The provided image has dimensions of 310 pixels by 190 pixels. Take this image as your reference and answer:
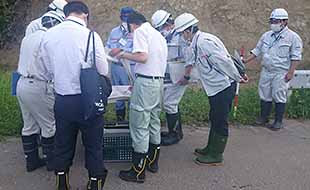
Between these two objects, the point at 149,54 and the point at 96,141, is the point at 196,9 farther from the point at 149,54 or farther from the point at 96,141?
the point at 96,141

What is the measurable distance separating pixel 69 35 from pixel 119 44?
98.8 inches

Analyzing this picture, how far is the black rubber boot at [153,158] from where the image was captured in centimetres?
559

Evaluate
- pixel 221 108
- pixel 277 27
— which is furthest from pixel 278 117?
pixel 221 108

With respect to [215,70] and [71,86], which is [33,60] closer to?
[71,86]

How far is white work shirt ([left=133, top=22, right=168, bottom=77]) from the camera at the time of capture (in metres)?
5.13

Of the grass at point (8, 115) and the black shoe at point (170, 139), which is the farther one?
the grass at point (8, 115)

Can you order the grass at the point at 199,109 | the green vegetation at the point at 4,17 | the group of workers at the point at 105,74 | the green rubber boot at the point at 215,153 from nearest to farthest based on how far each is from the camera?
1. the group of workers at the point at 105,74
2. the green rubber boot at the point at 215,153
3. the grass at the point at 199,109
4. the green vegetation at the point at 4,17

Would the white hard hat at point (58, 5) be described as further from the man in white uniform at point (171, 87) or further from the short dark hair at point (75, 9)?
the man in white uniform at point (171, 87)

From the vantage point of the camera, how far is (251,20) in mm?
11359

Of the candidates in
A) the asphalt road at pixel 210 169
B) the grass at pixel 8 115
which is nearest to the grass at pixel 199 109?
the grass at pixel 8 115

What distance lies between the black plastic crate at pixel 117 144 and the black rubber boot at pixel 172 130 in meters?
0.82

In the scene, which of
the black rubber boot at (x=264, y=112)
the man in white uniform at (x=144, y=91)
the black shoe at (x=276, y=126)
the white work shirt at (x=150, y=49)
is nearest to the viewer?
the white work shirt at (x=150, y=49)

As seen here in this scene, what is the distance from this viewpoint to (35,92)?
5.23 m

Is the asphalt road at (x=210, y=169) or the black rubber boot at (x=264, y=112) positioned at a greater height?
the black rubber boot at (x=264, y=112)
